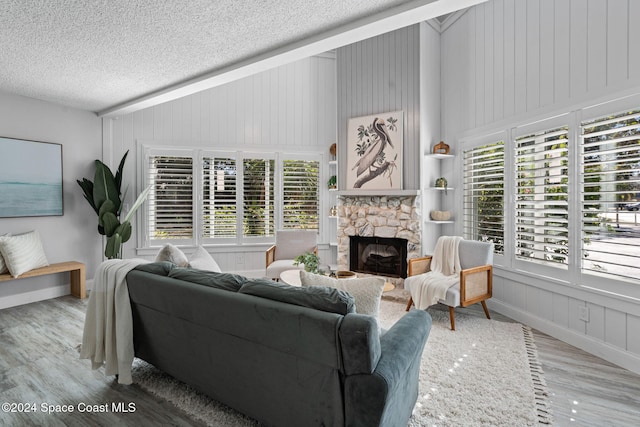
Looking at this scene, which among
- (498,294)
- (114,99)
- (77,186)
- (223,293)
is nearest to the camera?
(223,293)

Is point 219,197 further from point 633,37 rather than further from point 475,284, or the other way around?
point 633,37

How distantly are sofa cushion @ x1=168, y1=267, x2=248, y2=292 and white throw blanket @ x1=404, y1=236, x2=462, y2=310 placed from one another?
2.30 meters

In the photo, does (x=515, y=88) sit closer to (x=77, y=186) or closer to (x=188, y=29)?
(x=188, y=29)

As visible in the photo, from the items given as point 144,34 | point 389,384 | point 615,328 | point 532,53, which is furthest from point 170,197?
point 615,328

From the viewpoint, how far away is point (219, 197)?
5.98 m

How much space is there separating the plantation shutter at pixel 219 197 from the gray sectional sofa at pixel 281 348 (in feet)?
11.3

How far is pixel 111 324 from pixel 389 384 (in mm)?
2112

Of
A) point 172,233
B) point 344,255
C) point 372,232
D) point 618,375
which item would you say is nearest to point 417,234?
point 372,232

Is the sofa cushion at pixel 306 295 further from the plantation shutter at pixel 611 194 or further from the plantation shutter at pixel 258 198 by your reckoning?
the plantation shutter at pixel 258 198

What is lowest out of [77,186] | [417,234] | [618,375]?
[618,375]

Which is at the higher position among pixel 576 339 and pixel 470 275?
pixel 470 275

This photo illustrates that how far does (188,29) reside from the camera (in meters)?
2.89

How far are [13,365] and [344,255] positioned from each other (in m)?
4.00

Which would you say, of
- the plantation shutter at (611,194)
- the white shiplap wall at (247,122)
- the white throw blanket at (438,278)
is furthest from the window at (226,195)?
the plantation shutter at (611,194)
